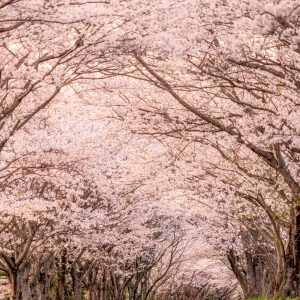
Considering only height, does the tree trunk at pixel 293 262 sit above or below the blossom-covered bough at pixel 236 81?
below

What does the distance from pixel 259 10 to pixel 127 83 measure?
6951 mm

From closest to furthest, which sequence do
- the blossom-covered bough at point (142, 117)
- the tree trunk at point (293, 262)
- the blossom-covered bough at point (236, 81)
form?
the blossom-covered bough at point (236, 81)
the blossom-covered bough at point (142, 117)
the tree trunk at point (293, 262)

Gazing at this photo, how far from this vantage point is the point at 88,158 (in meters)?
21.0

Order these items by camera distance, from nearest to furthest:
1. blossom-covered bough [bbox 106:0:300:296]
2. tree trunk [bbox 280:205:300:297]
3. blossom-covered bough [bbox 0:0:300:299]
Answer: blossom-covered bough [bbox 106:0:300:296] → blossom-covered bough [bbox 0:0:300:299] → tree trunk [bbox 280:205:300:297]

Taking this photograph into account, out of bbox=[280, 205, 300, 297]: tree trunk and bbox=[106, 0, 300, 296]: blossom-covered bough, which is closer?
bbox=[106, 0, 300, 296]: blossom-covered bough

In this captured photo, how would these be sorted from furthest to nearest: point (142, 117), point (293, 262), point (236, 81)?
1. point (293, 262)
2. point (142, 117)
3. point (236, 81)

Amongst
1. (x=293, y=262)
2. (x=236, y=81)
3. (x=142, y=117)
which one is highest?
(x=142, y=117)

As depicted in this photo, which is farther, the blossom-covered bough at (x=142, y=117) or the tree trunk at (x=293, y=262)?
the tree trunk at (x=293, y=262)

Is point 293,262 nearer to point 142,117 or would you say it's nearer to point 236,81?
point 142,117

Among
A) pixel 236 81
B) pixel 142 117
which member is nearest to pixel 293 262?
pixel 142 117

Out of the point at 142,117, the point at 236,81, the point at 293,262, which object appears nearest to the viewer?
the point at 236,81

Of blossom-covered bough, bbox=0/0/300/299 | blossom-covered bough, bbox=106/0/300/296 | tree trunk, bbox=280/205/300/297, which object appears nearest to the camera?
blossom-covered bough, bbox=106/0/300/296

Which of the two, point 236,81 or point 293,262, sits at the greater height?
point 236,81

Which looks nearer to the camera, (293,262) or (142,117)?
(142,117)
